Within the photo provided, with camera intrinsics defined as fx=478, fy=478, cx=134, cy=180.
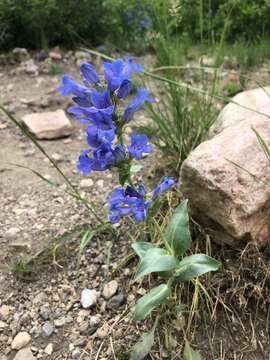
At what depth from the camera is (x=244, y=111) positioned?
239cm

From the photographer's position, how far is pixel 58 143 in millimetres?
3174

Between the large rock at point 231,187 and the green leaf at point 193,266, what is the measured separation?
10.5 inches

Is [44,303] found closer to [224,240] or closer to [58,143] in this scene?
[224,240]

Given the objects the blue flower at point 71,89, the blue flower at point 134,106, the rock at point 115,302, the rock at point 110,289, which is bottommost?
the rock at point 115,302

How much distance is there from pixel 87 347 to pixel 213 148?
98 cm

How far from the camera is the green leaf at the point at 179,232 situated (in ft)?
5.88

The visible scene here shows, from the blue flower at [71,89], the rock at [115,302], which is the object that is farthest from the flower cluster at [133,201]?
the rock at [115,302]

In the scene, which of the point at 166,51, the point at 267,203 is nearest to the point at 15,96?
the point at 166,51

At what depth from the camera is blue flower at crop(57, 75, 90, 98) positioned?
62.4 inches

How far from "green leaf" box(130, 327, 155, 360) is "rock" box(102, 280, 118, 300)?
32 cm

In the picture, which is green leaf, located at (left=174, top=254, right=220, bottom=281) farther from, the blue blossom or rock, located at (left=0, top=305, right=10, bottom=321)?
rock, located at (left=0, top=305, right=10, bottom=321)

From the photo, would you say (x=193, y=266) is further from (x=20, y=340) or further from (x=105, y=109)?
(x=20, y=340)

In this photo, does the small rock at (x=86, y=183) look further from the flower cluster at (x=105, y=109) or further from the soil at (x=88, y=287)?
the flower cluster at (x=105, y=109)

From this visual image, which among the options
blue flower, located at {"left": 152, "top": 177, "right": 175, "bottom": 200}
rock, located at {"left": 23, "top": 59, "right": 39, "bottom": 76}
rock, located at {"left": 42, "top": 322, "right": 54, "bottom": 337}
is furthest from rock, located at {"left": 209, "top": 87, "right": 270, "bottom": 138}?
rock, located at {"left": 23, "top": 59, "right": 39, "bottom": 76}
